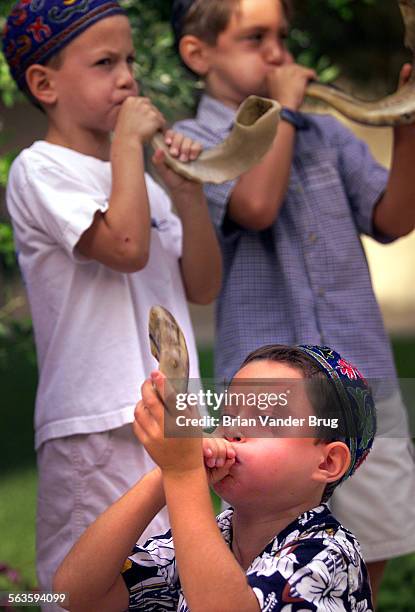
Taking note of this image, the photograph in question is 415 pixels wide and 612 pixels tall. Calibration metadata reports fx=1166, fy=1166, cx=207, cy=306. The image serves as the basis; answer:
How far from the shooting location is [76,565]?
2166 millimetres

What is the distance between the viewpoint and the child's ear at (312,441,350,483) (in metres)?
2.17

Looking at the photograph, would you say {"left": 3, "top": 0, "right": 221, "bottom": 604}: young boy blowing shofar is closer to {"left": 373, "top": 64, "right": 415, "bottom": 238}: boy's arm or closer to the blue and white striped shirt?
the blue and white striped shirt

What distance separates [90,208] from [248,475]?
41.2 inches

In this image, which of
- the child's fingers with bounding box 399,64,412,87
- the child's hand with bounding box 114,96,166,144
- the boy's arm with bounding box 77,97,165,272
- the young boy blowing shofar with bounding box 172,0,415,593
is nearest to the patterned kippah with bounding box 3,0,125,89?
the child's hand with bounding box 114,96,166,144

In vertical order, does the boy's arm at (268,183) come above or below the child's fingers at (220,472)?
above

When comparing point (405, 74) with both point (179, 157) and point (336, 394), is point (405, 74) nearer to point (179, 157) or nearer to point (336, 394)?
point (179, 157)

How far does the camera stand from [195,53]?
3609mm

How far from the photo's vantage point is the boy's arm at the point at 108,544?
2131mm

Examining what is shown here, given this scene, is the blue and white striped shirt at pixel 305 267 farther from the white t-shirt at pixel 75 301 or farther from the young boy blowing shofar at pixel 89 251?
the white t-shirt at pixel 75 301

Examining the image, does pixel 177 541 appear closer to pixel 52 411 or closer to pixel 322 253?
pixel 52 411

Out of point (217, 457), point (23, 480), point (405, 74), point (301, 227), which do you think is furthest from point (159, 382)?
point (23, 480)

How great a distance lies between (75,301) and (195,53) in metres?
1.01

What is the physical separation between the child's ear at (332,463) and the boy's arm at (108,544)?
0.30 m

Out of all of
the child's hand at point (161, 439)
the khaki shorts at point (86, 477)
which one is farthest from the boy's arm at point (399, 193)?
the child's hand at point (161, 439)
